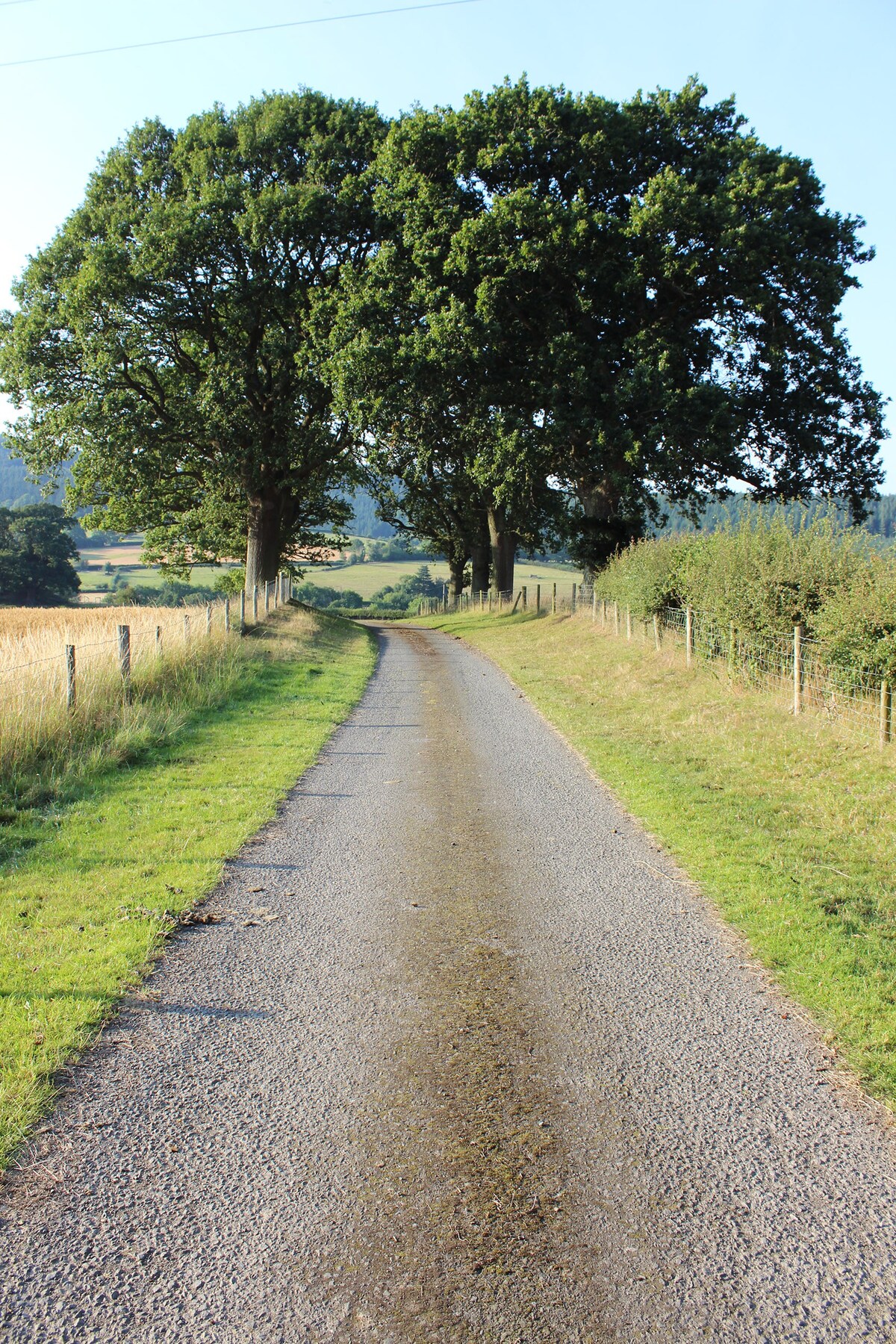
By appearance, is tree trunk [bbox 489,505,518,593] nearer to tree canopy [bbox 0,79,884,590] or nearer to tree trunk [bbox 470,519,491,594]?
tree trunk [bbox 470,519,491,594]

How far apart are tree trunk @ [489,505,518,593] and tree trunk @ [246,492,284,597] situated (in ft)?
42.3

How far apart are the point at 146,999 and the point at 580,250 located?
27066mm

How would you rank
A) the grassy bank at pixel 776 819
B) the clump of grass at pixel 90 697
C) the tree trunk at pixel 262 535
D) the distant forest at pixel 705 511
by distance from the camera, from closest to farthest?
the grassy bank at pixel 776 819, the clump of grass at pixel 90 697, the distant forest at pixel 705 511, the tree trunk at pixel 262 535

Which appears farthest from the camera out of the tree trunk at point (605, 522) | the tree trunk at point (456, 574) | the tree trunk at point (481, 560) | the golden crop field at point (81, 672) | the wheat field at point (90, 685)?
the tree trunk at point (456, 574)

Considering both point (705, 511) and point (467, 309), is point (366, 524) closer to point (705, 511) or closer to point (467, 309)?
point (705, 511)

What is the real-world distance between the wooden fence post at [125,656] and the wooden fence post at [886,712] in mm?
10174

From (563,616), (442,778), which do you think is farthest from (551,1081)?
(563,616)

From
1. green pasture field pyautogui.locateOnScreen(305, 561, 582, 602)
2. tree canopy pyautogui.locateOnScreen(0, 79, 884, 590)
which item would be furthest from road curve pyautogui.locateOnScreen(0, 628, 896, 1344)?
green pasture field pyautogui.locateOnScreen(305, 561, 582, 602)

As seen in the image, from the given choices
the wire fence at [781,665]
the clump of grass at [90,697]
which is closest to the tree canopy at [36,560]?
the clump of grass at [90,697]

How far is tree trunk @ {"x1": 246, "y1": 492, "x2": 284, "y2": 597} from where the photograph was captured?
35.7m

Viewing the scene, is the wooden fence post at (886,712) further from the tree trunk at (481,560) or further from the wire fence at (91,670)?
the tree trunk at (481,560)

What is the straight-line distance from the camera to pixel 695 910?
6.53m

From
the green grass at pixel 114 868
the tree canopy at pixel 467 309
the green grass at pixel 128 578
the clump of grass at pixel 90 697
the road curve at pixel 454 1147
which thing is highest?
the tree canopy at pixel 467 309

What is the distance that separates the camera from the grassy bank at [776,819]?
17.5 feet
